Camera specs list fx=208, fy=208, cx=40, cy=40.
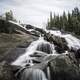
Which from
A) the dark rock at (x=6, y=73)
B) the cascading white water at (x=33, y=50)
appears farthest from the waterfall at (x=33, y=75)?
the cascading white water at (x=33, y=50)

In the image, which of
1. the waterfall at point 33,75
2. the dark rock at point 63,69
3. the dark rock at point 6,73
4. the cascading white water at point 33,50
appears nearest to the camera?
the dark rock at point 6,73

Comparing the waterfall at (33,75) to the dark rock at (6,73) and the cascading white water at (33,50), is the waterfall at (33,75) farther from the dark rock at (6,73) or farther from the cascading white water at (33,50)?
the cascading white water at (33,50)

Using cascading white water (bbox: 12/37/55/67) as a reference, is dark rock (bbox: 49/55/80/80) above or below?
below

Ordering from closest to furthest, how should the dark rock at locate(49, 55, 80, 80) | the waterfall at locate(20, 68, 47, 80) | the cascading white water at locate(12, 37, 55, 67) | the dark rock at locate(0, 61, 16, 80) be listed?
1. the dark rock at locate(0, 61, 16, 80)
2. the waterfall at locate(20, 68, 47, 80)
3. the dark rock at locate(49, 55, 80, 80)
4. the cascading white water at locate(12, 37, 55, 67)

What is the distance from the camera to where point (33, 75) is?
74.0 ft

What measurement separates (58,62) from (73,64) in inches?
89.7

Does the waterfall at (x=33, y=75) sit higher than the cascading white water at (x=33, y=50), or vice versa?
the cascading white water at (x=33, y=50)

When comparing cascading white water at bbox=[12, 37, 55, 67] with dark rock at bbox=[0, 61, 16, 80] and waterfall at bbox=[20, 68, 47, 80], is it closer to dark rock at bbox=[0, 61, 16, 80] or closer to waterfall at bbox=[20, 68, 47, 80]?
dark rock at bbox=[0, 61, 16, 80]

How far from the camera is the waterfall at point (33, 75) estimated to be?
22516 millimetres

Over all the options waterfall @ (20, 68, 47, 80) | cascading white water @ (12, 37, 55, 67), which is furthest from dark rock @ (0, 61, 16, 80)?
cascading white water @ (12, 37, 55, 67)

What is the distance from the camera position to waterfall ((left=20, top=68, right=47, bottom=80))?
2252 cm

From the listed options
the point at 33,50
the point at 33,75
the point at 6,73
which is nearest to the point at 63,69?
the point at 33,75

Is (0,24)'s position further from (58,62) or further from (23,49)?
(58,62)

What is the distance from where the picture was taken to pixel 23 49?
31906mm
